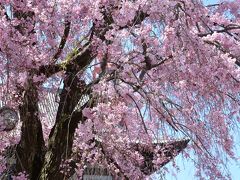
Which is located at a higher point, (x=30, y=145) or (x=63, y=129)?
(x=63, y=129)

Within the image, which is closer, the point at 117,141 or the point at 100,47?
the point at 100,47

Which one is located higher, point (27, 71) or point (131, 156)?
point (27, 71)

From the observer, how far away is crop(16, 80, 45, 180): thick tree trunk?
233 inches

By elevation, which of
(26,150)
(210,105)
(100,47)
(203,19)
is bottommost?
(26,150)

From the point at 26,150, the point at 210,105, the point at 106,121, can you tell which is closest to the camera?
the point at 106,121

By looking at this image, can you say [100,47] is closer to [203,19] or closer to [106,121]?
[106,121]

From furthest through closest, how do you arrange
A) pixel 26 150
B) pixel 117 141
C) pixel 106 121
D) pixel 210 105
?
pixel 117 141, pixel 26 150, pixel 210 105, pixel 106 121

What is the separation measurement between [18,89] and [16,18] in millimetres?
802

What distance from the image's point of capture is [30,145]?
19.7ft

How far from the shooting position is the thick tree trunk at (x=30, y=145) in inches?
233

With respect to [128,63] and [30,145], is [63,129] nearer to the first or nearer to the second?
[30,145]

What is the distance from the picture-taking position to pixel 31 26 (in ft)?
18.0

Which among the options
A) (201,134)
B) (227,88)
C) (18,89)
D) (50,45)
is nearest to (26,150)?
(18,89)

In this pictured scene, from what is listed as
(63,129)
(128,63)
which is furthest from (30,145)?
(128,63)
